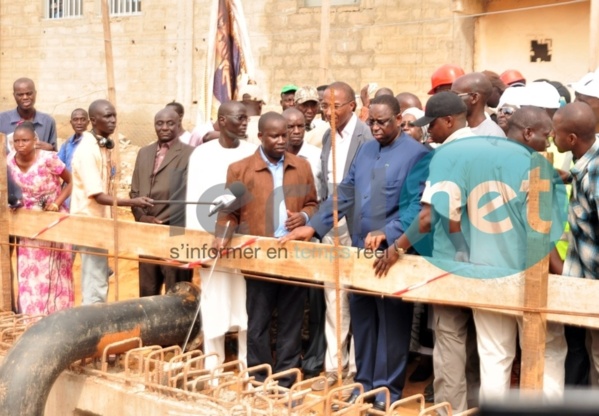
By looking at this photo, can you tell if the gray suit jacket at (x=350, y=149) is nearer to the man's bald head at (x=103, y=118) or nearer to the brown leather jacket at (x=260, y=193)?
the brown leather jacket at (x=260, y=193)

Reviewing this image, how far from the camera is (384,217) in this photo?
205 inches

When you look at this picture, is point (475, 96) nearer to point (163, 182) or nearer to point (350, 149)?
point (350, 149)

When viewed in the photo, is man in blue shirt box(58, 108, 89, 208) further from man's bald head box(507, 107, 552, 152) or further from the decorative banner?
man's bald head box(507, 107, 552, 152)

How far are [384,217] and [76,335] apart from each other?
6.99 feet

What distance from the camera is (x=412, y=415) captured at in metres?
5.11

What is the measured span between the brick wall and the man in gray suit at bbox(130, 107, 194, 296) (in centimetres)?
526

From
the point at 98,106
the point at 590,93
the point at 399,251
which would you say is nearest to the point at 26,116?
the point at 98,106

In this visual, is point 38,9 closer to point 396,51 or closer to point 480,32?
point 396,51

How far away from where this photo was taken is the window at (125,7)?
52.6ft

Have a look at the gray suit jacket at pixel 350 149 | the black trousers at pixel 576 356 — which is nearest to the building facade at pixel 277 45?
the gray suit jacket at pixel 350 149

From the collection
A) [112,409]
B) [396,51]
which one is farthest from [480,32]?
[112,409]

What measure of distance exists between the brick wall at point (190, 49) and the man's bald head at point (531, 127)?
22.9ft

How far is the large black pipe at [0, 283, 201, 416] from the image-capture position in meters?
5.18

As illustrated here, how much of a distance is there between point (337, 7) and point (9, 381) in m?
9.16
